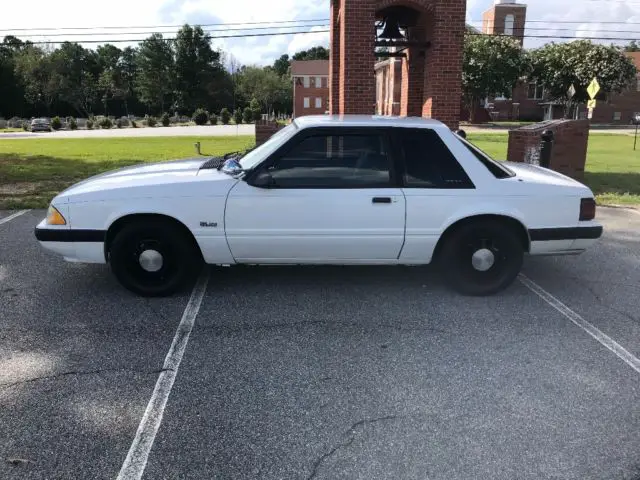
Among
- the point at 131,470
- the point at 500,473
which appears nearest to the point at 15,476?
the point at 131,470

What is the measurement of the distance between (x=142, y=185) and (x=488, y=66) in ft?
162

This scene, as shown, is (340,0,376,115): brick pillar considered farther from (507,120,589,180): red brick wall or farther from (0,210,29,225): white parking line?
(0,210,29,225): white parking line

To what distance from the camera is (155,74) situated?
89.7m

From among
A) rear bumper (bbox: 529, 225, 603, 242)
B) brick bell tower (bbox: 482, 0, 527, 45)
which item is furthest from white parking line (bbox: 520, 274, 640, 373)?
brick bell tower (bbox: 482, 0, 527, 45)

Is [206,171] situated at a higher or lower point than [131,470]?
higher

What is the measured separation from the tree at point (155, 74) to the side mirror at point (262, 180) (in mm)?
91321

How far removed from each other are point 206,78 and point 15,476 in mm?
95950

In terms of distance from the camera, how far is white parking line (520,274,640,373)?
3.94m

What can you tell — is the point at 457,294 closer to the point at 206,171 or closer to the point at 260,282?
the point at 260,282

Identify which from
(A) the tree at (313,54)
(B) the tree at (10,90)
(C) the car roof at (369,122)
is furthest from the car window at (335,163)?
(A) the tree at (313,54)

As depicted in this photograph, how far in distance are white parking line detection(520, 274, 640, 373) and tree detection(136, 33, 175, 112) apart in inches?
3611

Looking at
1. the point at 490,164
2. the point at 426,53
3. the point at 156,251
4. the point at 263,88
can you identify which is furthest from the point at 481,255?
the point at 263,88

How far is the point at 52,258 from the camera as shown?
6.16m

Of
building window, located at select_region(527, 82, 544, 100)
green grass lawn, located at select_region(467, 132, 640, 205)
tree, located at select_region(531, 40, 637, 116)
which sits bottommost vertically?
green grass lawn, located at select_region(467, 132, 640, 205)
